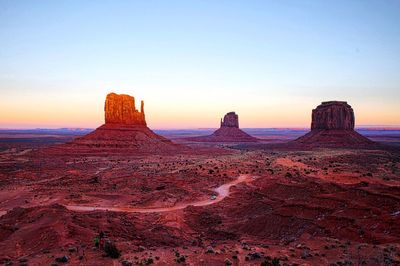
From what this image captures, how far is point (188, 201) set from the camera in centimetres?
2761

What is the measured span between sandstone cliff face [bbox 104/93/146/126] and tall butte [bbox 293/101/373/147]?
55.0 metres

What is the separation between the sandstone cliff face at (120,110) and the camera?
86.9m

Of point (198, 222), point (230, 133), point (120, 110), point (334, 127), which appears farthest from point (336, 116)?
point (198, 222)

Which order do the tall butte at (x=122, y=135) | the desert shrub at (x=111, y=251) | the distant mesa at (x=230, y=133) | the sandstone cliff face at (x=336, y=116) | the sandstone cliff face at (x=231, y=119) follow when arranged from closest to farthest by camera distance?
the desert shrub at (x=111, y=251)
the tall butte at (x=122, y=135)
the sandstone cliff face at (x=336, y=116)
the distant mesa at (x=230, y=133)
the sandstone cliff face at (x=231, y=119)

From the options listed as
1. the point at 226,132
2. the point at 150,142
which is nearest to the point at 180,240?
the point at 150,142

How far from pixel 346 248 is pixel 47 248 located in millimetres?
15216

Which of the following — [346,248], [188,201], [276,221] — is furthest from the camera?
[188,201]

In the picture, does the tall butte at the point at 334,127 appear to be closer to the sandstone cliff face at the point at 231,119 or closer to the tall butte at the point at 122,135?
the tall butte at the point at 122,135

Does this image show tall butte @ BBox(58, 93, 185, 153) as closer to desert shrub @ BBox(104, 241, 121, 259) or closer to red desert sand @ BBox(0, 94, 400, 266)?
red desert sand @ BBox(0, 94, 400, 266)

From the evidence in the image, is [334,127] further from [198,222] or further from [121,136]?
[198,222]

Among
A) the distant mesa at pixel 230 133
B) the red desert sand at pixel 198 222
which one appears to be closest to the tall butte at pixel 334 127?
the distant mesa at pixel 230 133

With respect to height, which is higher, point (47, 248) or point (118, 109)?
point (118, 109)

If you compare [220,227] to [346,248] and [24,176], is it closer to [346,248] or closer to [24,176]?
[346,248]

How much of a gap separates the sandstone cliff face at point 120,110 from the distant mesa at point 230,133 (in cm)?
6375
